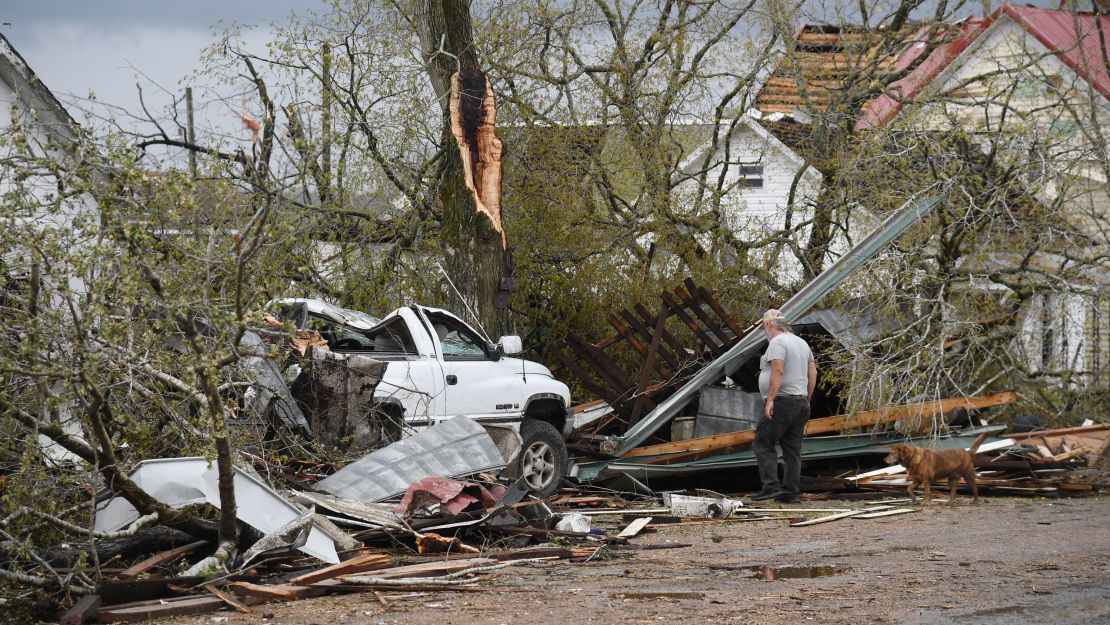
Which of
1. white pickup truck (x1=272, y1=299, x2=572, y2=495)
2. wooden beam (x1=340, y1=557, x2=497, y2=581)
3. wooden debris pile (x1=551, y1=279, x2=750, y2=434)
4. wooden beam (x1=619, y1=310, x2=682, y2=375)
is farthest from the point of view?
wooden beam (x1=619, y1=310, x2=682, y2=375)

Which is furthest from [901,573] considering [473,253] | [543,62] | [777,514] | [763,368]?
[543,62]

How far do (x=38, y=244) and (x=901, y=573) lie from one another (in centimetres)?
541

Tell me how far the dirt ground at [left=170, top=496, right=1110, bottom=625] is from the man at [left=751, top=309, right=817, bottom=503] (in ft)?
7.17

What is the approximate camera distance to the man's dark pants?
38.9 ft

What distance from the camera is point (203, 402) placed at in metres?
6.86

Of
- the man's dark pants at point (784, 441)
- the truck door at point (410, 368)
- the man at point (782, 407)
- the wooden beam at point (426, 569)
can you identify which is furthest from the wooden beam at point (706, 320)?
the wooden beam at point (426, 569)

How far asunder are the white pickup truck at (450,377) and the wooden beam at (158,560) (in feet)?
11.5

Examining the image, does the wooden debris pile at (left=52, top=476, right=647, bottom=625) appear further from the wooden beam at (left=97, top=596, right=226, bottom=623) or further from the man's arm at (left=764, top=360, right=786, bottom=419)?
the man's arm at (left=764, top=360, right=786, bottom=419)

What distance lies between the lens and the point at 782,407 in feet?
38.8

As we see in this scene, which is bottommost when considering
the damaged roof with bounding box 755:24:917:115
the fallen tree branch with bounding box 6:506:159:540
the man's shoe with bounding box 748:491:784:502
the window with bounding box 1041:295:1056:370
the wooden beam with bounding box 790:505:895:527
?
the wooden beam with bounding box 790:505:895:527

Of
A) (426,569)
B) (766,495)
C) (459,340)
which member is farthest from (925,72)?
(426,569)

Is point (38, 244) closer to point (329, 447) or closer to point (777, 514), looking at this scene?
point (329, 447)

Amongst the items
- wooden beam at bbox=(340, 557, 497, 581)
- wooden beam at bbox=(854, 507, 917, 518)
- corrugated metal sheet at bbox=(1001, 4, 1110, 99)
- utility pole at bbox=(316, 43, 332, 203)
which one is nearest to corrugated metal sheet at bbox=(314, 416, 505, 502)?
wooden beam at bbox=(340, 557, 497, 581)

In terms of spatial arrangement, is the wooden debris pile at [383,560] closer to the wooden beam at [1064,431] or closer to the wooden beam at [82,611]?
the wooden beam at [82,611]
